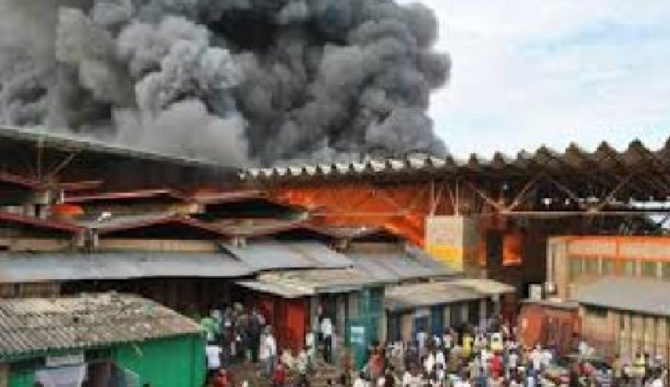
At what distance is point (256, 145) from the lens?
51.3m

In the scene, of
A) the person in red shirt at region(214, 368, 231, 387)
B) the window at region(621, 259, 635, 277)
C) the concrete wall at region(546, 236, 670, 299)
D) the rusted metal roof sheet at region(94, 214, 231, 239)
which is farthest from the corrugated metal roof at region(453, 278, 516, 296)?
the person in red shirt at region(214, 368, 231, 387)

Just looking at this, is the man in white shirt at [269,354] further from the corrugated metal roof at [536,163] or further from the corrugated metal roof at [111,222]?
the corrugated metal roof at [536,163]

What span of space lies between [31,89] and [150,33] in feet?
45.4

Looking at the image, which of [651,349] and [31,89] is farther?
[31,89]

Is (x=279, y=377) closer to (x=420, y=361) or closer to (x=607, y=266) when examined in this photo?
(x=420, y=361)

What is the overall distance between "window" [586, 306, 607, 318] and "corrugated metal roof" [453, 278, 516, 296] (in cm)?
370

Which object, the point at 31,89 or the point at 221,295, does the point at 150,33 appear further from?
the point at 221,295

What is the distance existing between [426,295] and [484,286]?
13.9ft

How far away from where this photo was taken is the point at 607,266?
3059 centimetres

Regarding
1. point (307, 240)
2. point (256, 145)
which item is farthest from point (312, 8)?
point (307, 240)

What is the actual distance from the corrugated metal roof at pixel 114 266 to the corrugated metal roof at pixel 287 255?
0.56 metres

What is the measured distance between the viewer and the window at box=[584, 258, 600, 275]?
3095 cm

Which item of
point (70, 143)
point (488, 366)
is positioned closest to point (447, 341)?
point (488, 366)

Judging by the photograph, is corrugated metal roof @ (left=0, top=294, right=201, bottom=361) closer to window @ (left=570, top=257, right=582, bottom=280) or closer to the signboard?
the signboard
